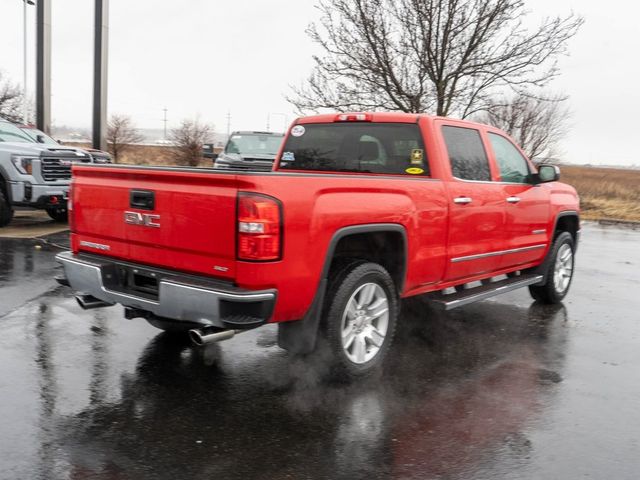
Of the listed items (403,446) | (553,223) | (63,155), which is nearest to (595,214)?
(553,223)

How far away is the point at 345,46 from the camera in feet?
51.8

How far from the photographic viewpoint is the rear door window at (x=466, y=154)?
5250 mm

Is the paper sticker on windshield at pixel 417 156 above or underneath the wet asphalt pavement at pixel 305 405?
above

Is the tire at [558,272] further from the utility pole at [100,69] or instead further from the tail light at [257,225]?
the utility pole at [100,69]

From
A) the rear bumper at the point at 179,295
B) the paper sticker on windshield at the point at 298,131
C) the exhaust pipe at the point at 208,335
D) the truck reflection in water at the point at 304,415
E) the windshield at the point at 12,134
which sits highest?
the windshield at the point at 12,134

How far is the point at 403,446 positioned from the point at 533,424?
0.91 meters

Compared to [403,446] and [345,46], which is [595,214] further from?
[403,446]

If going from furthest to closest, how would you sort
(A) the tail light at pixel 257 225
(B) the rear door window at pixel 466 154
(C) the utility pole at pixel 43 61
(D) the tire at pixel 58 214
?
(C) the utility pole at pixel 43 61 → (D) the tire at pixel 58 214 → (B) the rear door window at pixel 466 154 → (A) the tail light at pixel 257 225

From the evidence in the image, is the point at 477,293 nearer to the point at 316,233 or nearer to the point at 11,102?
the point at 316,233

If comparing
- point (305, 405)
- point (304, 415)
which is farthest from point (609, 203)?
point (304, 415)

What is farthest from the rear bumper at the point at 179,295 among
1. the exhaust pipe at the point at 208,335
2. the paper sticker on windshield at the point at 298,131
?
the paper sticker on windshield at the point at 298,131

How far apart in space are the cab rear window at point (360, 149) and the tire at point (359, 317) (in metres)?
1.17

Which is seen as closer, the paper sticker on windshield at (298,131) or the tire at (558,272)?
the paper sticker on windshield at (298,131)

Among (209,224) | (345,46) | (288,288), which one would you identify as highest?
(345,46)
